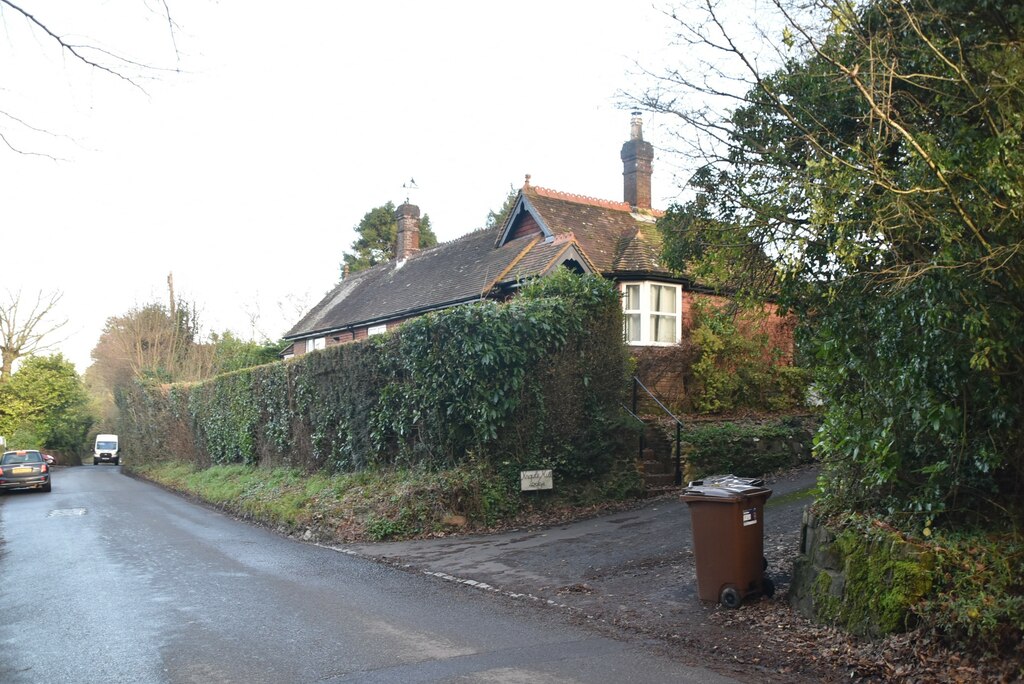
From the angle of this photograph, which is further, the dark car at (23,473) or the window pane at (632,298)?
the dark car at (23,473)

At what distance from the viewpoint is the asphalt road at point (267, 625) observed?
6410 millimetres

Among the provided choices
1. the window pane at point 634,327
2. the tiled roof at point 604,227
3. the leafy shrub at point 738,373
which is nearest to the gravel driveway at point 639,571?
the leafy shrub at point 738,373

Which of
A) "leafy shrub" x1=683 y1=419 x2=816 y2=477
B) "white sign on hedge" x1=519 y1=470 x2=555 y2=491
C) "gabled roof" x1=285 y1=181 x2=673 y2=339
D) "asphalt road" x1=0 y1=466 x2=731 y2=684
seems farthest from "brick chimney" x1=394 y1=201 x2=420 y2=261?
"asphalt road" x1=0 y1=466 x2=731 y2=684

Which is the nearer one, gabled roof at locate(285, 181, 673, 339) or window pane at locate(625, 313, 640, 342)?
window pane at locate(625, 313, 640, 342)

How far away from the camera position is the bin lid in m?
8.14

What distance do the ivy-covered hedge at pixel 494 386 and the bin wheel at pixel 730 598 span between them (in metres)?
7.14

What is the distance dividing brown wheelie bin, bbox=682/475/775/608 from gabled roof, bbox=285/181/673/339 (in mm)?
10396

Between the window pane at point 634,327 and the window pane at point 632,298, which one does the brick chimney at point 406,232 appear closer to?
the window pane at point 632,298

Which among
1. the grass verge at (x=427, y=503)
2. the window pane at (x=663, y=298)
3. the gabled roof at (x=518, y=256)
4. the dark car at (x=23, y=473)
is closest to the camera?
the grass verge at (x=427, y=503)

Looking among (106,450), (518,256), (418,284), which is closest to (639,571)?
(518,256)

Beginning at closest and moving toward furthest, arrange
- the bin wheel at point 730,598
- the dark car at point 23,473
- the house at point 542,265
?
the bin wheel at point 730,598, the house at point 542,265, the dark car at point 23,473

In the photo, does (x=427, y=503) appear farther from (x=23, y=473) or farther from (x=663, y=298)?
(x=23, y=473)

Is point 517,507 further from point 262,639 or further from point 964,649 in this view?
point 964,649

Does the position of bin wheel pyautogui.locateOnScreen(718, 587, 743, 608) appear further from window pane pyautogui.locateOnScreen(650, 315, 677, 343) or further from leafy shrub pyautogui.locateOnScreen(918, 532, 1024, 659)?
window pane pyautogui.locateOnScreen(650, 315, 677, 343)
